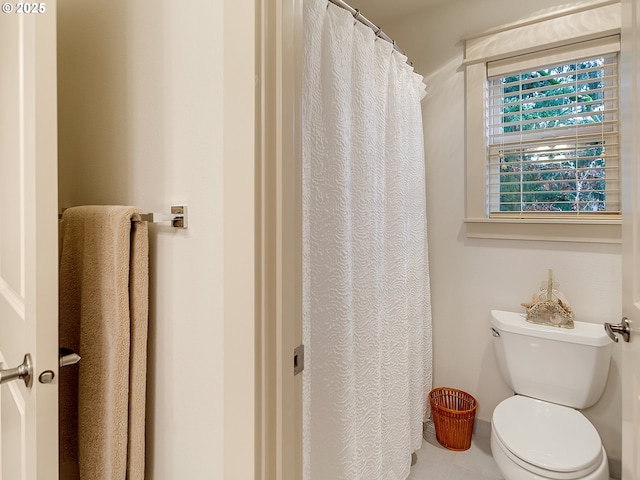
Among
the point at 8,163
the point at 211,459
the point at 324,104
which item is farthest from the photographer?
the point at 324,104

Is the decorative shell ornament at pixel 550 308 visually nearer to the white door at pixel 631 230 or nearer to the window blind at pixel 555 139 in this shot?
the window blind at pixel 555 139

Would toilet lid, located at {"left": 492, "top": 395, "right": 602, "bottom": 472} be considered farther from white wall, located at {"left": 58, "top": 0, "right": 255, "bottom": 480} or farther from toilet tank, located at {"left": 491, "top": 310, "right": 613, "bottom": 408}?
white wall, located at {"left": 58, "top": 0, "right": 255, "bottom": 480}

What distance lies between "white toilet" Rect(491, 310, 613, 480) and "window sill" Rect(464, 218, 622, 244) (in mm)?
387

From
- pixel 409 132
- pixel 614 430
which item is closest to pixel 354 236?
pixel 409 132

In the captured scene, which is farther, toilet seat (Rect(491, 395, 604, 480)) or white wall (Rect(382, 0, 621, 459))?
white wall (Rect(382, 0, 621, 459))

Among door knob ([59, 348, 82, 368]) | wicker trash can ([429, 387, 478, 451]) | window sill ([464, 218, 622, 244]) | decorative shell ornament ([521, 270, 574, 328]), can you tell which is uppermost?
window sill ([464, 218, 622, 244])

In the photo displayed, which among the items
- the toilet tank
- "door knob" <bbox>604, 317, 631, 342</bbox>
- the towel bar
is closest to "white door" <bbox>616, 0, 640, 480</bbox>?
"door knob" <bbox>604, 317, 631, 342</bbox>

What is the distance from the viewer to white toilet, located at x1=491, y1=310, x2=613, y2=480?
127 cm

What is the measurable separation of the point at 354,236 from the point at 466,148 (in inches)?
42.5

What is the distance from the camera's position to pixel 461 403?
6.62 feet

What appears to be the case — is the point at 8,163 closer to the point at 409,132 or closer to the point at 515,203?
the point at 409,132

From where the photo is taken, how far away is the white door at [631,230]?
2.87 feet

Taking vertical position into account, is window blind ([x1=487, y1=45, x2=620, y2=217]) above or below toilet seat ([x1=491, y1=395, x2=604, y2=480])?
above

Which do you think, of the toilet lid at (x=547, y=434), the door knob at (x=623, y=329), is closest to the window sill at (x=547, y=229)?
the toilet lid at (x=547, y=434)
